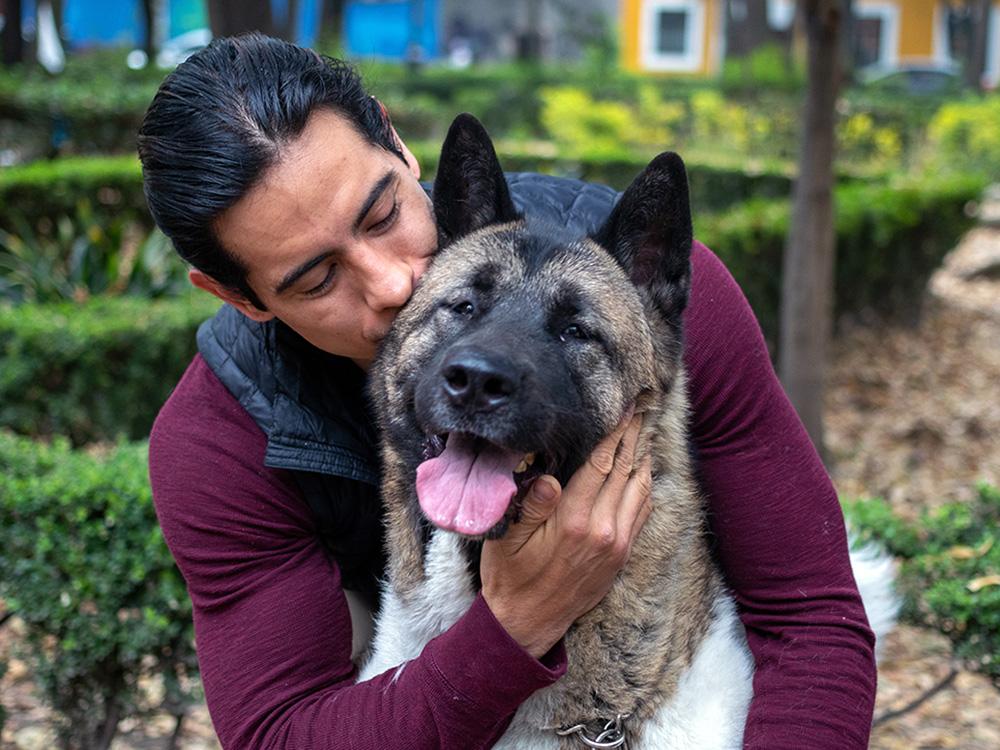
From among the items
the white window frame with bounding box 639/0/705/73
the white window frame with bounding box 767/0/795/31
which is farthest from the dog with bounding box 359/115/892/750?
the white window frame with bounding box 639/0/705/73

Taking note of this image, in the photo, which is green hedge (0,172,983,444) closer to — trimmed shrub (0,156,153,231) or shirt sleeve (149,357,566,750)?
trimmed shrub (0,156,153,231)

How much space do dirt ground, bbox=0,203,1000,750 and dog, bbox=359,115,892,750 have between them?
1.54 m

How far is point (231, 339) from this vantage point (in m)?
2.64

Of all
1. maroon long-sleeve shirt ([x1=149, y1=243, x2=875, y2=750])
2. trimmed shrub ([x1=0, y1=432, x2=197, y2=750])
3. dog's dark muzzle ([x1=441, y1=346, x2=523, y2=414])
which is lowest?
trimmed shrub ([x1=0, y1=432, x2=197, y2=750])

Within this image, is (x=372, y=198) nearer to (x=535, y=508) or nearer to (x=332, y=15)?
(x=535, y=508)

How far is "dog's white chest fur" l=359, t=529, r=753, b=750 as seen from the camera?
239cm

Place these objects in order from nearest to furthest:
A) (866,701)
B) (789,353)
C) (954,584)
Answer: (866,701) < (954,584) < (789,353)

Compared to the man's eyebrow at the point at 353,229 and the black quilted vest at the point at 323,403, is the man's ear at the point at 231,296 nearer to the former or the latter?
the black quilted vest at the point at 323,403

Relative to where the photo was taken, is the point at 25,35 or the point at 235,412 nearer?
the point at 235,412

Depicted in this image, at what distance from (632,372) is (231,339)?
3.17ft

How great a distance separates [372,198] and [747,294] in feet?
18.7

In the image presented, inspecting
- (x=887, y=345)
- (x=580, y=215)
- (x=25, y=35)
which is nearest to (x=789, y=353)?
(x=887, y=345)

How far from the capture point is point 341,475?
256 cm

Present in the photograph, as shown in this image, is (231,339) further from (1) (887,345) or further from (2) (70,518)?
(1) (887,345)
